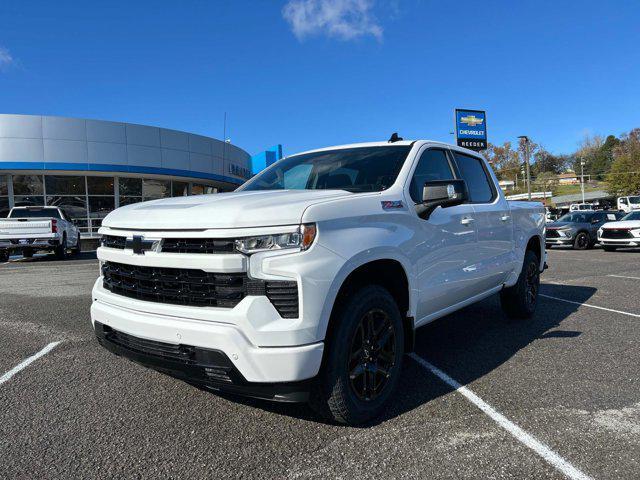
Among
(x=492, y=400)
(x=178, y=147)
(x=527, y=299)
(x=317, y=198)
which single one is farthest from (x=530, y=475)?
(x=178, y=147)

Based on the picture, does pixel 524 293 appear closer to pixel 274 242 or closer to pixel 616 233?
pixel 274 242

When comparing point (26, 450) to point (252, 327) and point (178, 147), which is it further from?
point (178, 147)

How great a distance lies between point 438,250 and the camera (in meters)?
3.74

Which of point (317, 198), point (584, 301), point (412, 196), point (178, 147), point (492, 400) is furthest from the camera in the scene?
point (178, 147)

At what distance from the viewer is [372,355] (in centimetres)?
310

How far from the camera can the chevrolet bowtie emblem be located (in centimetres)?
2918

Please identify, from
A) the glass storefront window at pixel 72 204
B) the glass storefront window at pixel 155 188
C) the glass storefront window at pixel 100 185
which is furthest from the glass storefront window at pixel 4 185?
the glass storefront window at pixel 155 188

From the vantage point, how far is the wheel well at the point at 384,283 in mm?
2914

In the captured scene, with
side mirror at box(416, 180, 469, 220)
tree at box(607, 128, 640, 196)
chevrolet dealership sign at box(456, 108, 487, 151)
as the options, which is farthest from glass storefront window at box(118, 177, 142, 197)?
tree at box(607, 128, 640, 196)

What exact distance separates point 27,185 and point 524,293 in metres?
26.6

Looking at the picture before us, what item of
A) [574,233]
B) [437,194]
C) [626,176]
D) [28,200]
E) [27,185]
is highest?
[626,176]

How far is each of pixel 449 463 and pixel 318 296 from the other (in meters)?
1.13

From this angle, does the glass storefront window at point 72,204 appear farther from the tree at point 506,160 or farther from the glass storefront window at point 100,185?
the tree at point 506,160

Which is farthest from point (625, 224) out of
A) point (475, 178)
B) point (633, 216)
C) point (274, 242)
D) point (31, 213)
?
point (31, 213)
